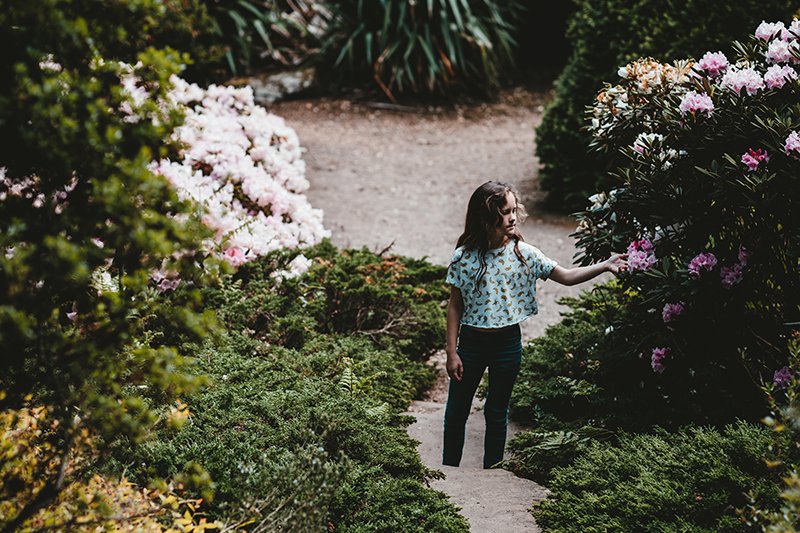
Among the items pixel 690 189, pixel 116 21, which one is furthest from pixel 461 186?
pixel 116 21

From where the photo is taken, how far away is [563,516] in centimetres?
317

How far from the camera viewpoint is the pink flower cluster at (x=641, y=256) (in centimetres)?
374

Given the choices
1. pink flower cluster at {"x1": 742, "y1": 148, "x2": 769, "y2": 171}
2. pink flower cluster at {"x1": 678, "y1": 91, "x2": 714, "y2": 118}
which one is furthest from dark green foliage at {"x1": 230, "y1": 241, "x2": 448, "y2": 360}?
pink flower cluster at {"x1": 742, "y1": 148, "x2": 769, "y2": 171}

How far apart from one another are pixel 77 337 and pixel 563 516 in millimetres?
1975

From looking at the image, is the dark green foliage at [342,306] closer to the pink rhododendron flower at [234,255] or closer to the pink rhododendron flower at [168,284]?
the pink rhododendron flower at [234,255]

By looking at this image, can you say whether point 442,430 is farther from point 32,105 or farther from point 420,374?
point 32,105

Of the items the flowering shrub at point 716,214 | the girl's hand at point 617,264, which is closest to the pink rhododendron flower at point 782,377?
the flowering shrub at point 716,214

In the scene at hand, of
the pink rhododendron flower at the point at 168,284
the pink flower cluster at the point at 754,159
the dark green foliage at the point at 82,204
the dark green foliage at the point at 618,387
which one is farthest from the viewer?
the pink rhododendron flower at the point at 168,284

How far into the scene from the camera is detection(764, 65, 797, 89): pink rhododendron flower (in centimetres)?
356

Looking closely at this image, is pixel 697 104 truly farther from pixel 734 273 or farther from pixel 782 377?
pixel 782 377

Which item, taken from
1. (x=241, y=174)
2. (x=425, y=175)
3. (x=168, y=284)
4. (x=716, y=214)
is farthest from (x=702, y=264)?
(x=425, y=175)

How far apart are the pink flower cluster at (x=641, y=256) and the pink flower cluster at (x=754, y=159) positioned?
59cm

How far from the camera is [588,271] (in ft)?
12.3

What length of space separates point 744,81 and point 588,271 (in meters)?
1.08
